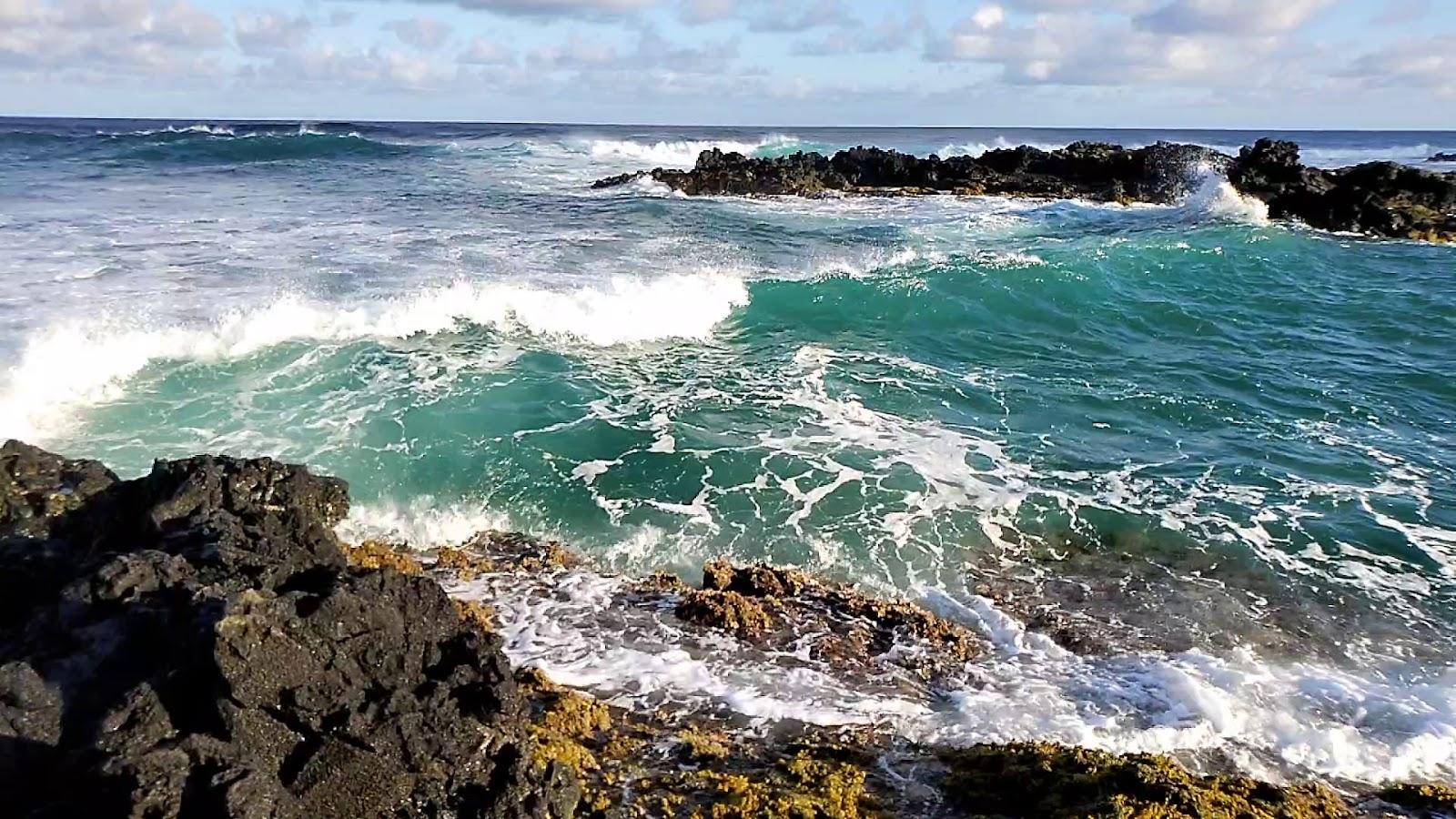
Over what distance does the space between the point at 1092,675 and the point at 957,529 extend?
2493mm

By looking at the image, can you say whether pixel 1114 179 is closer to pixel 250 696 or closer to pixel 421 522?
pixel 421 522

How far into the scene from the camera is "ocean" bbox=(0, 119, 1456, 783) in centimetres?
634

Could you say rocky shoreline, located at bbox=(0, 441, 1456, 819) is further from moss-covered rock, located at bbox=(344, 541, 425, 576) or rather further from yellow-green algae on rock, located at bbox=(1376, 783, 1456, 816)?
moss-covered rock, located at bbox=(344, 541, 425, 576)

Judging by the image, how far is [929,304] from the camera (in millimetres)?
16984

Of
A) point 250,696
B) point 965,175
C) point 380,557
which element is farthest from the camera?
point 965,175

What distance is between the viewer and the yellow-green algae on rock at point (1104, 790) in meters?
4.56

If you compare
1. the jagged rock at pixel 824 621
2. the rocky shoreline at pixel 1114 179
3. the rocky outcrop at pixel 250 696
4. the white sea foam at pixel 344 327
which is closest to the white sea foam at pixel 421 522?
the jagged rock at pixel 824 621

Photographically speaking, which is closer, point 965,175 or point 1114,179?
point 1114,179

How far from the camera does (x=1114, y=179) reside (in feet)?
116

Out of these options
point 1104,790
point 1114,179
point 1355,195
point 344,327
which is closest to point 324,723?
point 1104,790

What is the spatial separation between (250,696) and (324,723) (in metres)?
0.31

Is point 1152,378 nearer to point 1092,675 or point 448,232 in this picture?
point 1092,675

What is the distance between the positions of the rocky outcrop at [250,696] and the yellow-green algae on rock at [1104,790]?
214cm

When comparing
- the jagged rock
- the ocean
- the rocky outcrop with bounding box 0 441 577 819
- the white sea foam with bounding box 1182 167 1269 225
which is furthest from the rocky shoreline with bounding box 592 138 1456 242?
the rocky outcrop with bounding box 0 441 577 819
